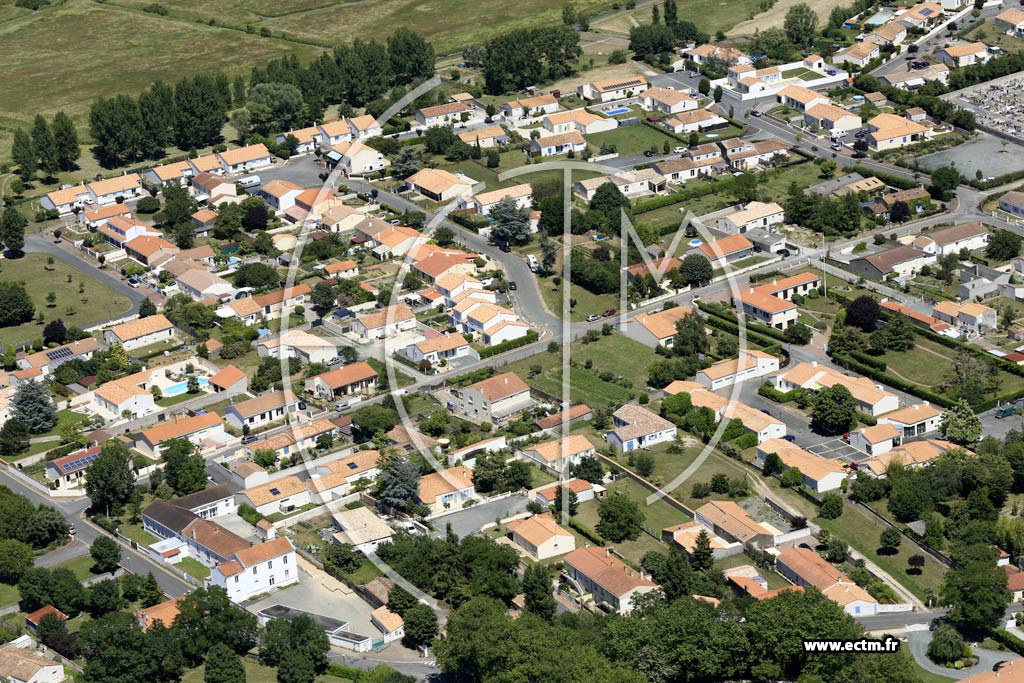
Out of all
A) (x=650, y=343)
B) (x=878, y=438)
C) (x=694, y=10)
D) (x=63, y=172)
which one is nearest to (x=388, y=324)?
(x=650, y=343)

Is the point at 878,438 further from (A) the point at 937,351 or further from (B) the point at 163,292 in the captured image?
(B) the point at 163,292

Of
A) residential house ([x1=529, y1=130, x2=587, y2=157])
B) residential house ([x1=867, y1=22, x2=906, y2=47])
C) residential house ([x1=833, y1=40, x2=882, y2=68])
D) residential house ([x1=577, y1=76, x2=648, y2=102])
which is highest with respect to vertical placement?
residential house ([x1=867, y1=22, x2=906, y2=47])

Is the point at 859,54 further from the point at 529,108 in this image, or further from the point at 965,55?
the point at 529,108

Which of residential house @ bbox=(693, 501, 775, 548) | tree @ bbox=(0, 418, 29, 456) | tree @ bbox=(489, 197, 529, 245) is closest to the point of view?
residential house @ bbox=(693, 501, 775, 548)

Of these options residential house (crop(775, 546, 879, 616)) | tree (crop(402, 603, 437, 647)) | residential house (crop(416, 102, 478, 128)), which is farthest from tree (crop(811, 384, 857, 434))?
residential house (crop(416, 102, 478, 128))

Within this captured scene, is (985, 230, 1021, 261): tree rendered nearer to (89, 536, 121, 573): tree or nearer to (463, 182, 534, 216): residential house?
(463, 182, 534, 216): residential house

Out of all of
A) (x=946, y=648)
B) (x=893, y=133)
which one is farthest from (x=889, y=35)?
(x=946, y=648)
